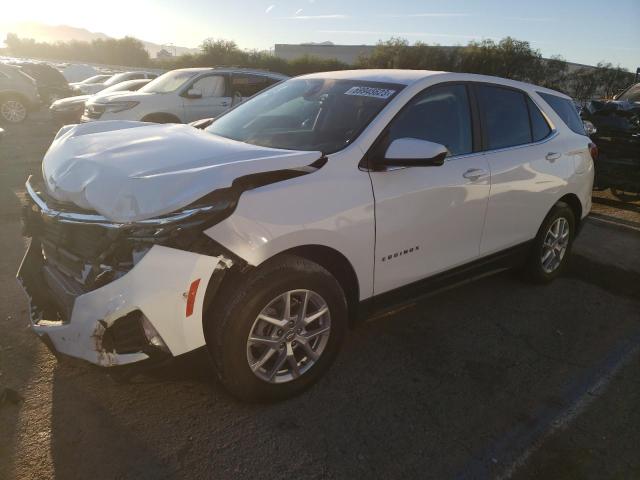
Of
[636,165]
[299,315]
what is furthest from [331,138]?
[636,165]

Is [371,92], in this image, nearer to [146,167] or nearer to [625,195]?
[146,167]

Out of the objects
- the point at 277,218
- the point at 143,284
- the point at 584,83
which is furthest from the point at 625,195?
the point at 584,83

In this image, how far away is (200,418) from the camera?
2502 millimetres

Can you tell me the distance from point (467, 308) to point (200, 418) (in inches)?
91.9

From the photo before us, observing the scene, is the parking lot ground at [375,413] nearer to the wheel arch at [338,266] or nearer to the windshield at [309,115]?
the wheel arch at [338,266]

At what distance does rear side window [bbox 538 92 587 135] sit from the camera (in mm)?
4260

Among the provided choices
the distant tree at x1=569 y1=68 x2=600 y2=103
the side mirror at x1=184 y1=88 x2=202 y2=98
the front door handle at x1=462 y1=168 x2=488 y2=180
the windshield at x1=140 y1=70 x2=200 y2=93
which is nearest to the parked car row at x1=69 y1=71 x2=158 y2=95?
the windshield at x1=140 y1=70 x2=200 y2=93

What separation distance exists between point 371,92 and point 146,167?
1.54 meters

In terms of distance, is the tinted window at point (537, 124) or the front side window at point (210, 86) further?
the front side window at point (210, 86)

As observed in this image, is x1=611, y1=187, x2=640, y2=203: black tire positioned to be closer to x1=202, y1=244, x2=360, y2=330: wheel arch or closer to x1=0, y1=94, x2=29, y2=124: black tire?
x1=202, y1=244, x2=360, y2=330: wheel arch

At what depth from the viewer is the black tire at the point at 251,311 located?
229cm

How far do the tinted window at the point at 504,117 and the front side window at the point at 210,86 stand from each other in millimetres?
6417

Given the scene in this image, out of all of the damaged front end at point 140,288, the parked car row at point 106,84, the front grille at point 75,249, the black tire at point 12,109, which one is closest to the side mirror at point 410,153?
the damaged front end at point 140,288

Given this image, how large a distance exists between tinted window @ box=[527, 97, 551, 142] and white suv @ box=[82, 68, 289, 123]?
6.08 meters
